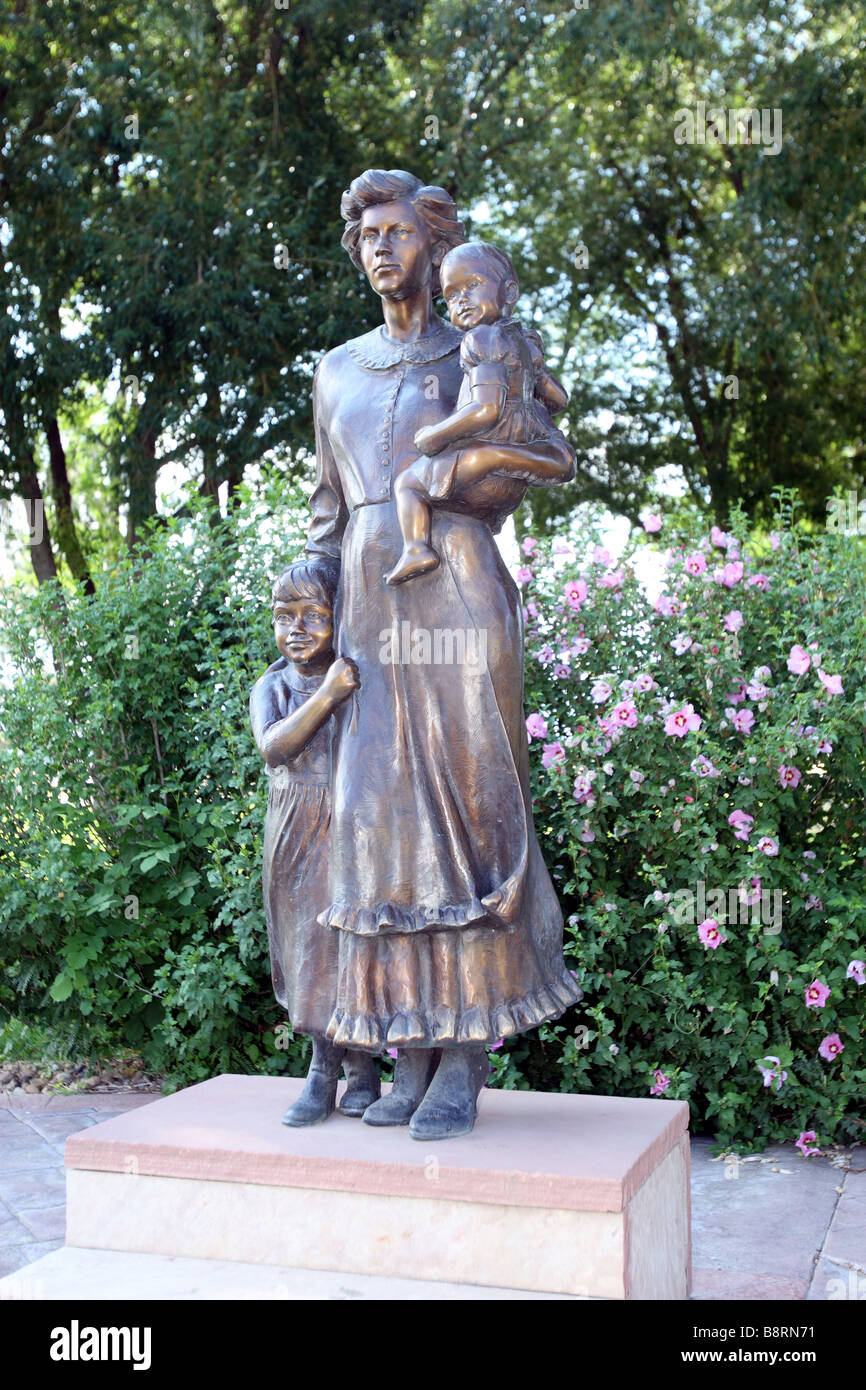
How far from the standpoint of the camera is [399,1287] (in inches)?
103

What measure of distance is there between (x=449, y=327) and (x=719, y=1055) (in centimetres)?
300

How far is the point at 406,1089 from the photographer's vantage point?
9.89 feet

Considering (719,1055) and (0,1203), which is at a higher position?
(719,1055)

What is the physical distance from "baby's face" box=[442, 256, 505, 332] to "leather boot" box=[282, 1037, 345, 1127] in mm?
1642

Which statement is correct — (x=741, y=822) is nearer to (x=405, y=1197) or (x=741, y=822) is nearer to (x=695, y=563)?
(x=695, y=563)

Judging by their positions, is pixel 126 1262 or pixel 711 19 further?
pixel 711 19

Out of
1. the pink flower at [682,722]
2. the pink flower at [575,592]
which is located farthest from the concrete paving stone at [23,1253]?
the pink flower at [575,592]

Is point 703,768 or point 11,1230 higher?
point 703,768

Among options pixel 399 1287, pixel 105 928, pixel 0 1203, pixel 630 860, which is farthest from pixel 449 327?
pixel 105 928

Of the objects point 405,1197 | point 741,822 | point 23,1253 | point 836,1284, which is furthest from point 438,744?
point 741,822

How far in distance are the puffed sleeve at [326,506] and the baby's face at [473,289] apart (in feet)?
1.65

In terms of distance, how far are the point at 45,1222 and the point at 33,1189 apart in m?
0.38

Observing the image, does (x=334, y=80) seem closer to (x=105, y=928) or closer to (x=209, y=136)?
(x=209, y=136)

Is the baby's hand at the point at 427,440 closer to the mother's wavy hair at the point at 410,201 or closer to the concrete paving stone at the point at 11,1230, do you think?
the mother's wavy hair at the point at 410,201
